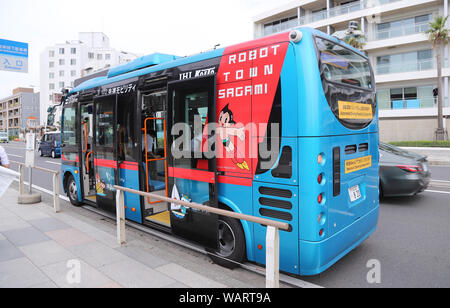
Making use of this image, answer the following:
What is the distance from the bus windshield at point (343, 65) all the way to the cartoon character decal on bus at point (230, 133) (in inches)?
48.4

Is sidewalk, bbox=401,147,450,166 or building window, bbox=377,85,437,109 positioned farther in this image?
Answer: building window, bbox=377,85,437,109

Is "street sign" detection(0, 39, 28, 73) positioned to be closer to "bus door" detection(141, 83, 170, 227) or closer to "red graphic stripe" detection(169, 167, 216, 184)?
"bus door" detection(141, 83, 170, 227)

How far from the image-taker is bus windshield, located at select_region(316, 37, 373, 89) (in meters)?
3.57

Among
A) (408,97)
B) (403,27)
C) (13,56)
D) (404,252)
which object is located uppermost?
(403,27)

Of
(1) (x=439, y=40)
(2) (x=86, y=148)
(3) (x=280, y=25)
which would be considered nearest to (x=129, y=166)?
(2) (x=86, y=148)

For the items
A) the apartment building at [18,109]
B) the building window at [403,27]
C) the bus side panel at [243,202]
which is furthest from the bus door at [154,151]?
the apartment building at [18,109]

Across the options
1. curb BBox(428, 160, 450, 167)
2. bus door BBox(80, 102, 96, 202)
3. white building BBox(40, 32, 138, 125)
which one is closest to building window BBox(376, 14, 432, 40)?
curb BBox(428, 160, 450, 167)

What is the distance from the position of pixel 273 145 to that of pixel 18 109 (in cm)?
11332

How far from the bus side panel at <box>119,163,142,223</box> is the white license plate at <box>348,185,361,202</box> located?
3656 mm

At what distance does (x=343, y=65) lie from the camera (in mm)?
3982

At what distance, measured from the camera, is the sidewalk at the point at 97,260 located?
369 cm

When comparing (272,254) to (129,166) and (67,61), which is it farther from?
(67,61)
